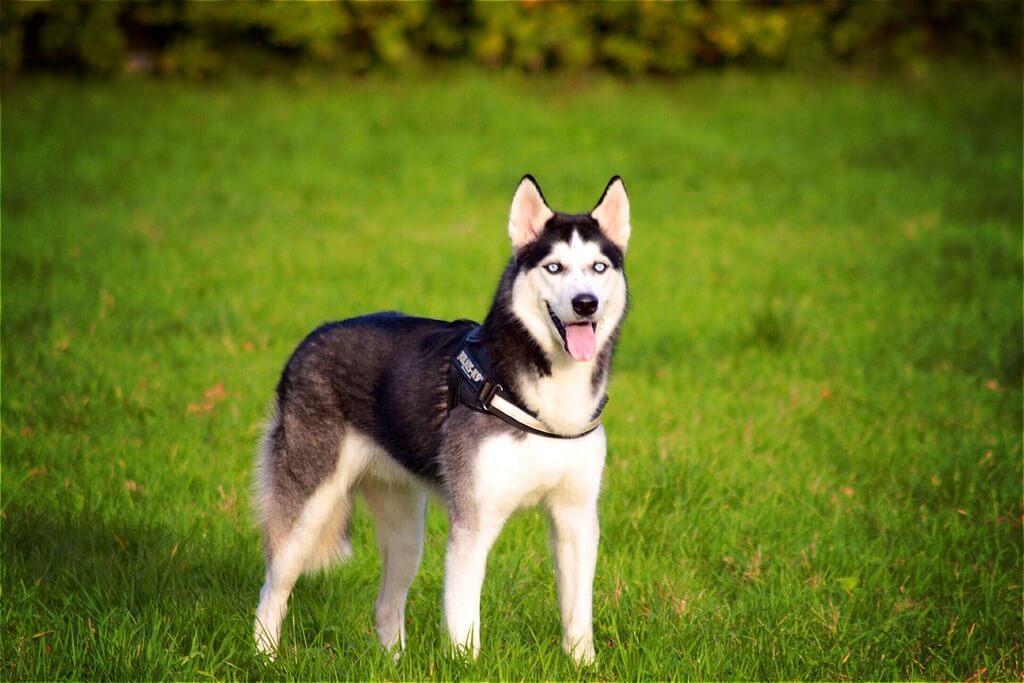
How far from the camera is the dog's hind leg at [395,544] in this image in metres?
5.23

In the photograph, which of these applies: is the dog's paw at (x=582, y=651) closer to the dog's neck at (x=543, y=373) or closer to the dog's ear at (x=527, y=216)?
the dog's neck at (x=543, y=373)

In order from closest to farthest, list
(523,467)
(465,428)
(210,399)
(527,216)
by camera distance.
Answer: (523,467) < (465,428) < (527,216) < (210,399)

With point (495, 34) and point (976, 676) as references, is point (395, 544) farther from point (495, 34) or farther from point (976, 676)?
point (495, 34)

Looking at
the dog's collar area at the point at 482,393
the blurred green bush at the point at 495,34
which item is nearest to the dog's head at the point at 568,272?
the dog's collar area at the point at 482,393

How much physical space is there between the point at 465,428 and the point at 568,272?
2.34 feet

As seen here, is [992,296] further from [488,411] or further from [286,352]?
[488,411]

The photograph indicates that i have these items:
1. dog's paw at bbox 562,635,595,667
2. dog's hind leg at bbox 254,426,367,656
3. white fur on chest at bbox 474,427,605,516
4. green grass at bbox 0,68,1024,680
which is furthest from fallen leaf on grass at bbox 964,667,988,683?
dog's hind leg at bbox 254,426,367,656

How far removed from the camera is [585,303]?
14.6ft

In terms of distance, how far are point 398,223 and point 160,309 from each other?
3.67 meters

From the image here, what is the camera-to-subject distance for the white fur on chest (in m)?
4.55

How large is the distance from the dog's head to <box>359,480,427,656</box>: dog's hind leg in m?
1.02

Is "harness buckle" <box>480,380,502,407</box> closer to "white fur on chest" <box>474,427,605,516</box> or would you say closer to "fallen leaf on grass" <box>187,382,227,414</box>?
"white fur on chest" <box>474,427,605,516</box>

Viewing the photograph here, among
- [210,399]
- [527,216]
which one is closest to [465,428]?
[527,216]

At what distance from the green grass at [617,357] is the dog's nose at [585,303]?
Answer: 138cm
